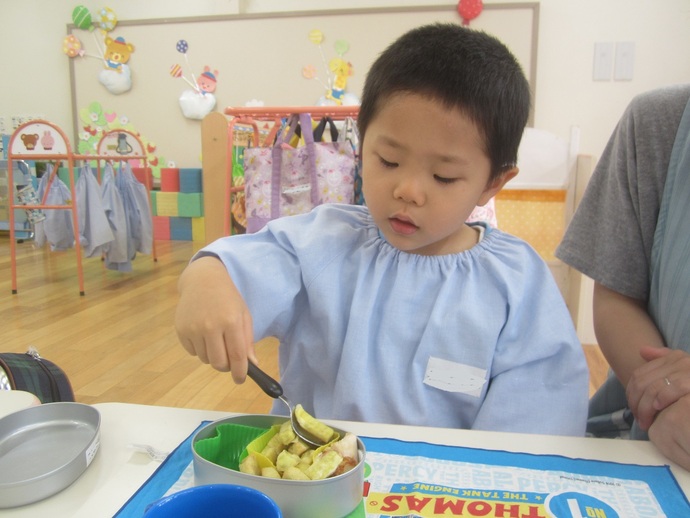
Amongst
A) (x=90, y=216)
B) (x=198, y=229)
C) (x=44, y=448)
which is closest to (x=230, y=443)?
(x=44, y=448)

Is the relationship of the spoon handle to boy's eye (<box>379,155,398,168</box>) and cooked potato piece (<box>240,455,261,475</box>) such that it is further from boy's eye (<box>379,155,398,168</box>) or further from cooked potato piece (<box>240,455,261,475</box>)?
boy's eye (<box>379,155,398,168</box>)

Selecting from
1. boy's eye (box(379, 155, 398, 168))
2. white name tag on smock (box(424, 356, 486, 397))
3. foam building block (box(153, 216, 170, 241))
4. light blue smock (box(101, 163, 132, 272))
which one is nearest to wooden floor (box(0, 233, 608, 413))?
light blue smock (box(101, 163, 132, 272))

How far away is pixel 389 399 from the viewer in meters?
0.72

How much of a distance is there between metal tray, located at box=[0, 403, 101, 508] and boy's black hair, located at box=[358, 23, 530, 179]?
1.56ft

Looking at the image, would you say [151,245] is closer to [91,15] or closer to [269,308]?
[91,15]

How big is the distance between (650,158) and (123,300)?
110 inches

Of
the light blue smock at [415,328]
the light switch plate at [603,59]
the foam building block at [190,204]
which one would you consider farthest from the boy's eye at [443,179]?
the foam building block at [190,204]

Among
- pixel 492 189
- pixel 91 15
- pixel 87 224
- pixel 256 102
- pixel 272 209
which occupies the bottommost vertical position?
pixel 87 224

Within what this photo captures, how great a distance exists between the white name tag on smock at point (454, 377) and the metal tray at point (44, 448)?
1.28 feet

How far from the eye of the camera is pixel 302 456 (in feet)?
1.52

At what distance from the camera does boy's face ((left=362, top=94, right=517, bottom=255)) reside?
0.64m

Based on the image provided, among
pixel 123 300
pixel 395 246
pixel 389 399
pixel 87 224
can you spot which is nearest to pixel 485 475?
pixel 389 399

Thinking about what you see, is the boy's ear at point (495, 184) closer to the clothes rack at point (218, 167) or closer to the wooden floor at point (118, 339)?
the wooden floor at point (118, 339)

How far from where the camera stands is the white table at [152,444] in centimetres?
45
